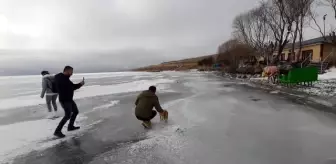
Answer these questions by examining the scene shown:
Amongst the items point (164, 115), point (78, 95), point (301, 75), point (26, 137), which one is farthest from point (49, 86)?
point (301, 75)

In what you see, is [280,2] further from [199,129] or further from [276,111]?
[199,129]

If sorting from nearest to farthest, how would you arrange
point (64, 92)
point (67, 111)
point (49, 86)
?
point (64, 92)
point (67, 111)
point (49, 86)

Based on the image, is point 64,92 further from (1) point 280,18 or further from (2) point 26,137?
(1) point 280,18

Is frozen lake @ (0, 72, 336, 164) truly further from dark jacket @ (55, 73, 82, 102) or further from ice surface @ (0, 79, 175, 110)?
ice surface @ (0, 79, 175, 110)

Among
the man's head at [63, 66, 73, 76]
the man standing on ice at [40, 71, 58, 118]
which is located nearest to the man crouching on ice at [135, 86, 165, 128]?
the man's head at [63, 66, 73, 76]

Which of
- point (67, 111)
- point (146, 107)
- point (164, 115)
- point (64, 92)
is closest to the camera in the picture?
point (64, 92)

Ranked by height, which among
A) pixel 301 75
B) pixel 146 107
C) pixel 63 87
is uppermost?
pixel 63 87

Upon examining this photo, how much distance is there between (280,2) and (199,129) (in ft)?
81.3

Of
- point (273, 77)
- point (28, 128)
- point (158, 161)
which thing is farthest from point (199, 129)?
point (273, 77)

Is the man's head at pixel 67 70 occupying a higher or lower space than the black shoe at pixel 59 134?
higher

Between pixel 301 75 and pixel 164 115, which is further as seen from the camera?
pixel 301 75

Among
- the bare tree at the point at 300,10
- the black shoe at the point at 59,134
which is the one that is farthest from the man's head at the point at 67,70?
the bare tree at the point at 300,10

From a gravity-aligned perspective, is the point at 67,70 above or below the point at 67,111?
above

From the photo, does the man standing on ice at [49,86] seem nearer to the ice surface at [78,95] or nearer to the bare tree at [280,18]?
the ice surface at [78,95]
